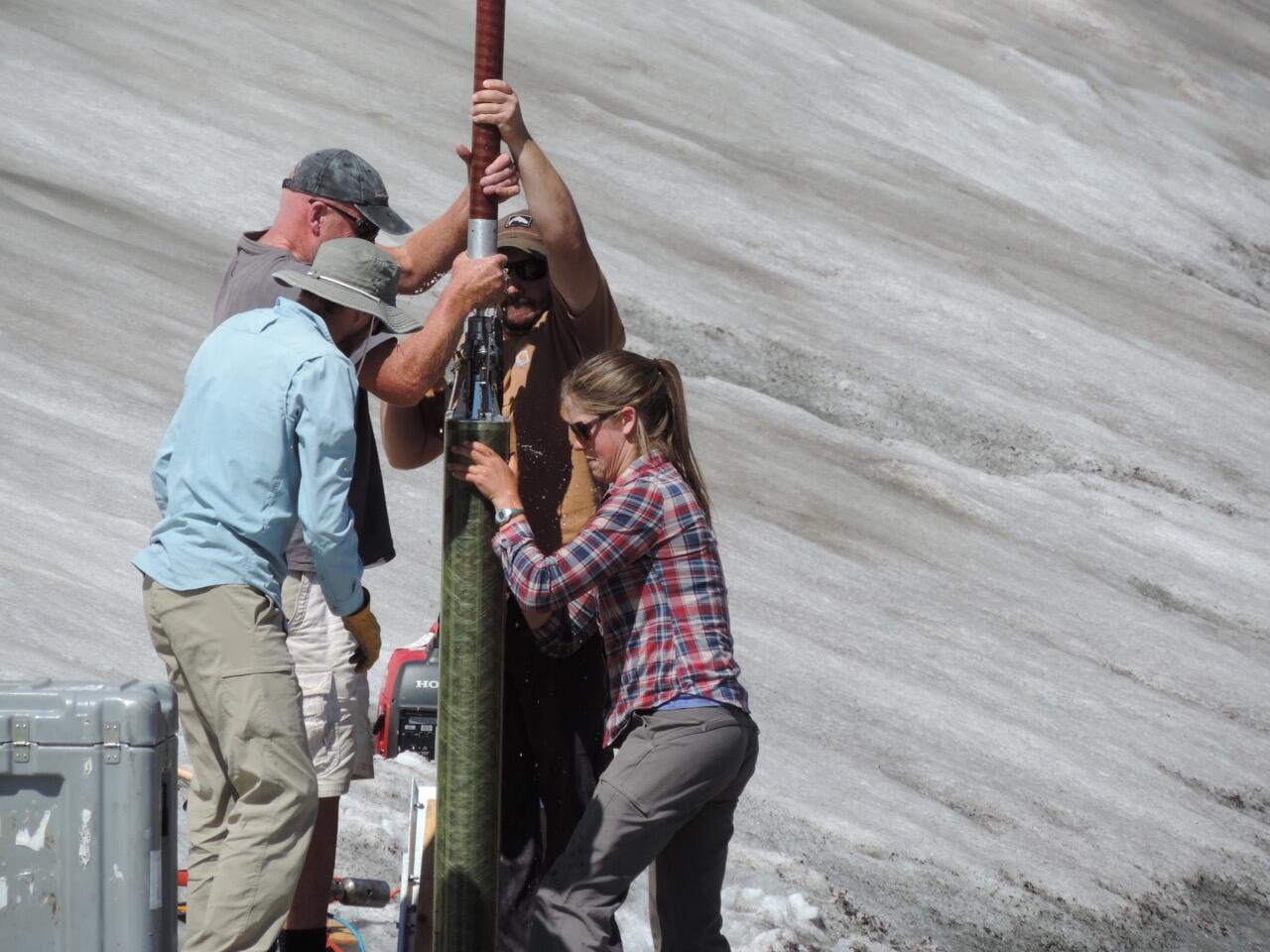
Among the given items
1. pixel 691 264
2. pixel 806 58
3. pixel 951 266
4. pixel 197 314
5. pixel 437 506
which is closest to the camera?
pixel 437 506

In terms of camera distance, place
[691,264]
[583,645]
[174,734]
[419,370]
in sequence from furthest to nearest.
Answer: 1. [691,264]
2. [583,645]
3. [419,370]
4. [174,734]

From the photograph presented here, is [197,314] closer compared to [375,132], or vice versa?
[197,314]

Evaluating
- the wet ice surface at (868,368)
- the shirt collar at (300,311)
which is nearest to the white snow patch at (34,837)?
the shirt collar at (300,311)

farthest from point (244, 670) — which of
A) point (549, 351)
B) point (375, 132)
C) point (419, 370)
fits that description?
point (375, 132)

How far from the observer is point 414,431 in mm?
4914

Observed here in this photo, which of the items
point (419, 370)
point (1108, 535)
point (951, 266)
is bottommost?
point (1108, 535)

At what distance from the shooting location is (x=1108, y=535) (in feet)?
40.0

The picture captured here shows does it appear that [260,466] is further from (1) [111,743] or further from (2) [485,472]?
(1) [111,743]

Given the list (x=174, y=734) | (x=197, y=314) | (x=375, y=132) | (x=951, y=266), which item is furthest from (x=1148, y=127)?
(x=174, y=734)

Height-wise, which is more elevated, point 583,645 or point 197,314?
point 583,645

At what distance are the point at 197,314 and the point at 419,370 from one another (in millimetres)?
8224

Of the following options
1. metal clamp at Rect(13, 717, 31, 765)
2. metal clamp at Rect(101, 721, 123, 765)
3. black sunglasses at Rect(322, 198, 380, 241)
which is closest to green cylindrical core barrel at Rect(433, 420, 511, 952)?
black sunglasses at Rect(322, 198, 380, 241)

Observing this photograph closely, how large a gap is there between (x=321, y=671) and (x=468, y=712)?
23.9 inches

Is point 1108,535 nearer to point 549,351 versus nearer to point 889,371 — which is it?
point 889,371
